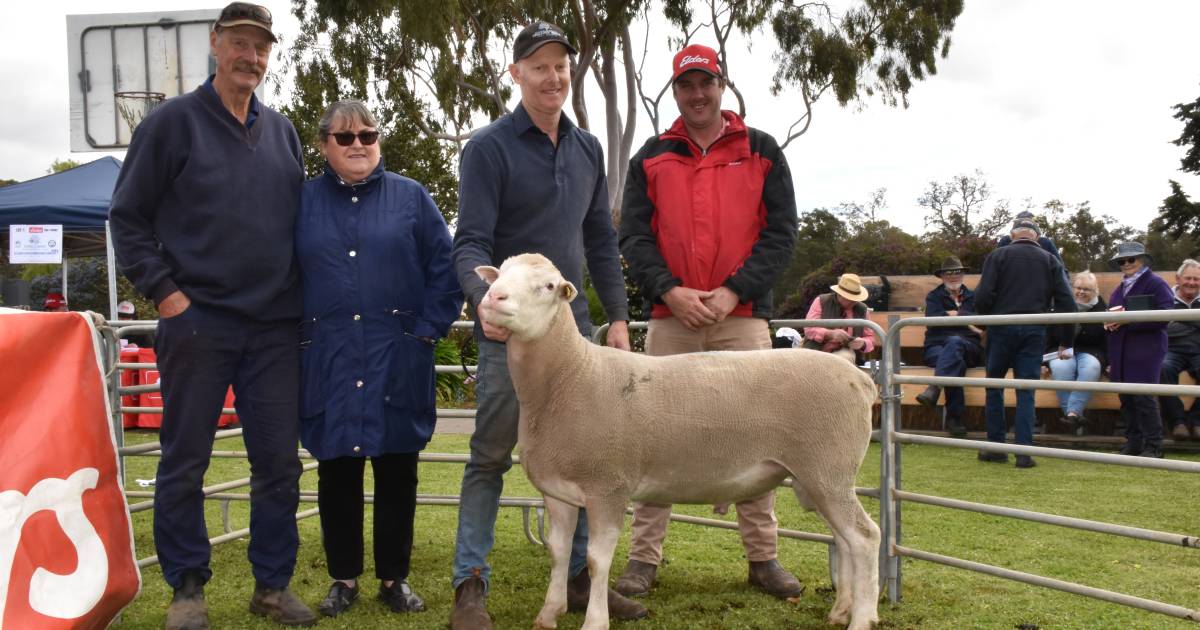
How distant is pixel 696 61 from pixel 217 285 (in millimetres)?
2070

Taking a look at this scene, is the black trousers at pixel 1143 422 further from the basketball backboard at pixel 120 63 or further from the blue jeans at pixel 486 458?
the basketball backboard at pixel 120 63

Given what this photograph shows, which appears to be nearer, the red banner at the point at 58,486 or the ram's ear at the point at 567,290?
the red banner at the point at 58,486

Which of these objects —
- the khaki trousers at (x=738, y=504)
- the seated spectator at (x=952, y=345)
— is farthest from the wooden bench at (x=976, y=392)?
the khaki trousers at (x=738, y=504)

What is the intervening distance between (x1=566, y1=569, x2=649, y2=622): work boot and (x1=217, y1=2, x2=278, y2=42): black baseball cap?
2.43m

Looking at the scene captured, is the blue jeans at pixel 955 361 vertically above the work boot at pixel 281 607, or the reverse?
the blue jeans at pixel 955 361

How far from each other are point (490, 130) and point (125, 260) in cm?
139

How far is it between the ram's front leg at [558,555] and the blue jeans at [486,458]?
300mm

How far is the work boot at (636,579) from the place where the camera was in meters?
4.06

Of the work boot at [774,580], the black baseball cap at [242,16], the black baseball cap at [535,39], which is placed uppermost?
the black baseball cap at [242,16]

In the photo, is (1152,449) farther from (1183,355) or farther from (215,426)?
(215,426)

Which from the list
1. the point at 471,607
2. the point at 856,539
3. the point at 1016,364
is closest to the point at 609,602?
the point at 471,607

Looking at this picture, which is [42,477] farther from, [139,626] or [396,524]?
[396,524]

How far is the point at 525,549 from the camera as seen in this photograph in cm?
503

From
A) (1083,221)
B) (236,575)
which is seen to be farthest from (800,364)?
(1083,221)
